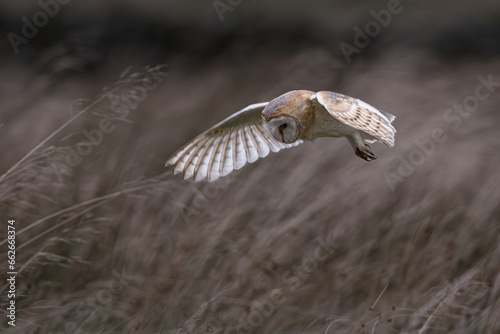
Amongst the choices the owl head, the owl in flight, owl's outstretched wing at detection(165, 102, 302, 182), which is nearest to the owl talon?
the owl in flight

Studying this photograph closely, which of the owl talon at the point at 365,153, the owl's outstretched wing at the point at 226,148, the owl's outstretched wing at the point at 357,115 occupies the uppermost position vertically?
the owl's outstretched wing at the point at 226,148

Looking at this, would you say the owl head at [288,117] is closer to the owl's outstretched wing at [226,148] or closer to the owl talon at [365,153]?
the owl talon at [365,153]

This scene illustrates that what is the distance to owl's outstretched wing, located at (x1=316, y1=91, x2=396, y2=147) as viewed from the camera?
160 centimetres

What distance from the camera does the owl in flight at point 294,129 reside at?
5.45ft

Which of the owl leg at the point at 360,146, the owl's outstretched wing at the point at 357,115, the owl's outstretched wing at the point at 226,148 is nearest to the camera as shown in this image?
the owl's outstretched wing at the point at 357,115

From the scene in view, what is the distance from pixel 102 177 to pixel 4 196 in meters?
0.48

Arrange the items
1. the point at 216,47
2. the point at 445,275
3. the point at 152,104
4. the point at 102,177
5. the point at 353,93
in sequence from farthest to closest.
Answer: the point at 216,47
the point at 152,104
the point at 353,93
the point at 102,177
the point at 445,275

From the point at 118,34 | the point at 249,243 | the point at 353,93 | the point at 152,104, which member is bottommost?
the point at 249,243

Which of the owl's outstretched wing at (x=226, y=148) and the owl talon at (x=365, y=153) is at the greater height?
the owl's outstretched wing at (x=226, y=148)

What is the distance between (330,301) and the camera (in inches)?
103

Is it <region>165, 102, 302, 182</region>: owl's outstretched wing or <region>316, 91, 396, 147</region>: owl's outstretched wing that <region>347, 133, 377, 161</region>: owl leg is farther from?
<region>165, 102, 302, 182</region>: owl's outstretched wing

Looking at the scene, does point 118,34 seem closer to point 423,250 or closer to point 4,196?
point 4,196

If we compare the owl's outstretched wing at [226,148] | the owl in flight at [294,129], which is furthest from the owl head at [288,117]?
the owl's outstretched wing at [226,148]

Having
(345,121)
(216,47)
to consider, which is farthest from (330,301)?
(216,47)
